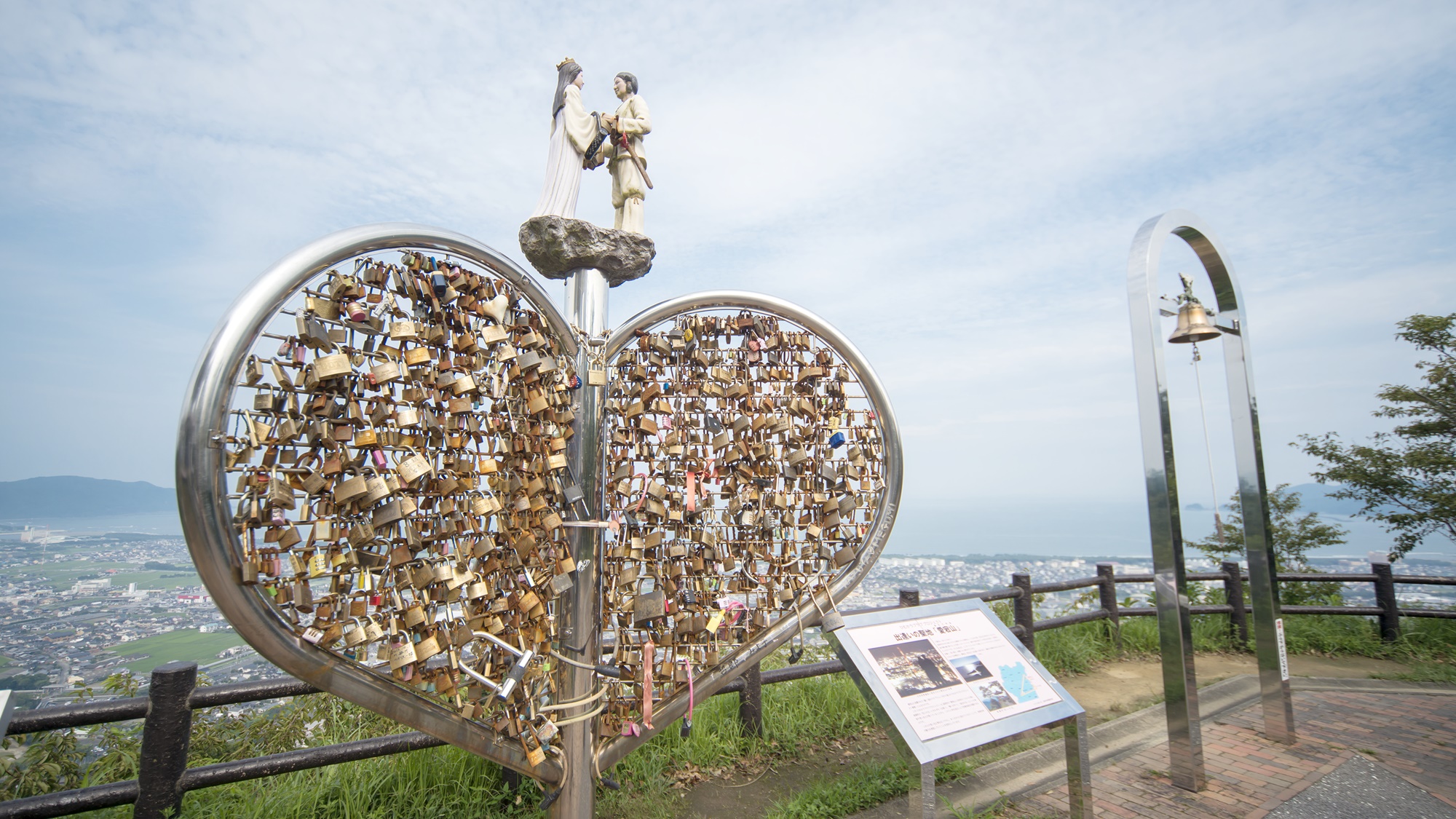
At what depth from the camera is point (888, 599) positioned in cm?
569

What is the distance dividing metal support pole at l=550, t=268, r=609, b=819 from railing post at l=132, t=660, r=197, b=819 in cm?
166

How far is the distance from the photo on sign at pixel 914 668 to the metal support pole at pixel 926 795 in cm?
30

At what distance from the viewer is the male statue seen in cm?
317

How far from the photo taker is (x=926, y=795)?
255 cm

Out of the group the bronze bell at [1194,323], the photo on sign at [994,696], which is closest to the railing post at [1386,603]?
the bronze bell at [1194,323]

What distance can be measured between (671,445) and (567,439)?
46 centimetres

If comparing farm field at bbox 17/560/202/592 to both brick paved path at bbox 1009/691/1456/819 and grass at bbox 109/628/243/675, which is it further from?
brick paved path at bbox 1009/691/1456/819

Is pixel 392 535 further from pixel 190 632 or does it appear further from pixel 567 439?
pixel 190 632

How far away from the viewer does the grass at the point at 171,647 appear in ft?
13.0

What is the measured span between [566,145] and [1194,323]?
4009 mm

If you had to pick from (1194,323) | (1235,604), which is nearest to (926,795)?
(1194,323)

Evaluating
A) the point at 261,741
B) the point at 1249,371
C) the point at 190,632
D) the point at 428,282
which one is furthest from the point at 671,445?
the point at 1249,371

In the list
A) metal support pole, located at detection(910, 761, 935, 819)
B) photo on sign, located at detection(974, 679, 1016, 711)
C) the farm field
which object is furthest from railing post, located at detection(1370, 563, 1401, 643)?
the farm field

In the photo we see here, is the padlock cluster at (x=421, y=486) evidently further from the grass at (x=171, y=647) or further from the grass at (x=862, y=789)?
the grass at (x=171, y=647)
